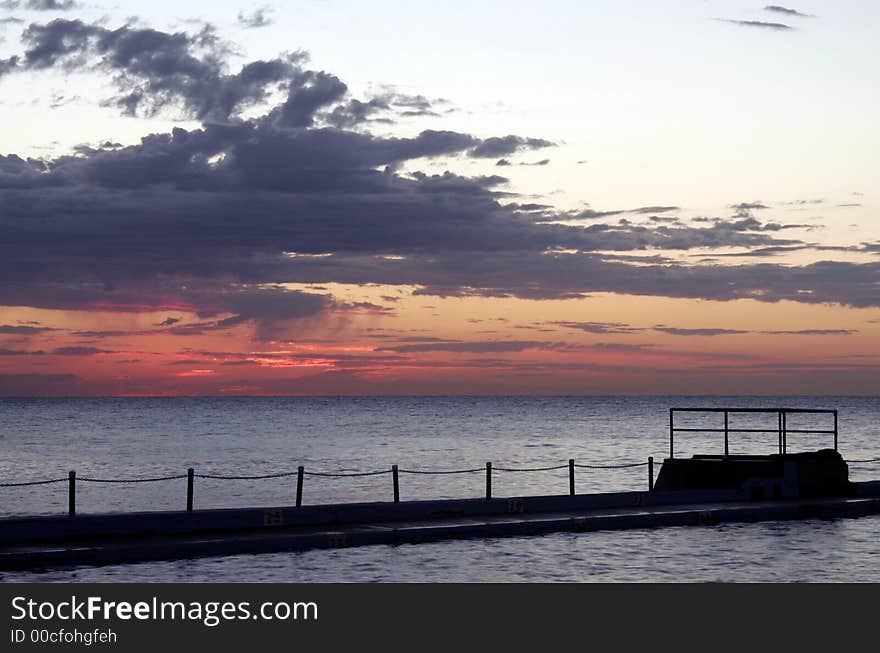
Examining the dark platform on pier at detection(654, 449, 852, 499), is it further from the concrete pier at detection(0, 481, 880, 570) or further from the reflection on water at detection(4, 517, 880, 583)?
the reflection on water at detection(4, 517, 880, 583)

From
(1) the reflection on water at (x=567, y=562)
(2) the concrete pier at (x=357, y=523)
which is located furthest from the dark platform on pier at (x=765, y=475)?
(1) the reflection on water at (x=567, y=562)

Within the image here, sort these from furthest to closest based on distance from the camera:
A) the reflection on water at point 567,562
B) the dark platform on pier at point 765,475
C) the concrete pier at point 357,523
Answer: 1. the dark platform on pier at point 765,475
2. the concrete pier at point 357,523
3. the reflection on water at point 567,562

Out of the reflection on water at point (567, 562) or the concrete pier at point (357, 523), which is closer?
the reflection on water at point (567, 562)

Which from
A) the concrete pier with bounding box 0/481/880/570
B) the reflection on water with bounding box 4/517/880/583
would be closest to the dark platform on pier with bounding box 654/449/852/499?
the concrete pier with bounding box 0/481/880/570

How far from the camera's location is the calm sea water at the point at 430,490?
2542 cm

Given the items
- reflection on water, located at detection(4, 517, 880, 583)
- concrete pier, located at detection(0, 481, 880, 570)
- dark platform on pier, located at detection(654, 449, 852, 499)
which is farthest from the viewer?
dark platform on pier, located at detection(654, 449, 852, 499)

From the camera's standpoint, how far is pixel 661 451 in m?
110

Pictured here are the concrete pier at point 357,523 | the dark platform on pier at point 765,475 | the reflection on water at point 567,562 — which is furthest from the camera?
the dark platform on pier at point 765,475

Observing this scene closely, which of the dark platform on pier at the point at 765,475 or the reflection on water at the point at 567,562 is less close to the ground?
the dark platform on pier at the point at 765,475

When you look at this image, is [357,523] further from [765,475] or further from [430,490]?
[430,490]

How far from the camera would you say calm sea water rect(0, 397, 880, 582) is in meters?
25.4

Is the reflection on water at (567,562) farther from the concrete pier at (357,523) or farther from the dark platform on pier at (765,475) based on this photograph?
the dark platform on pier at (765,475)
